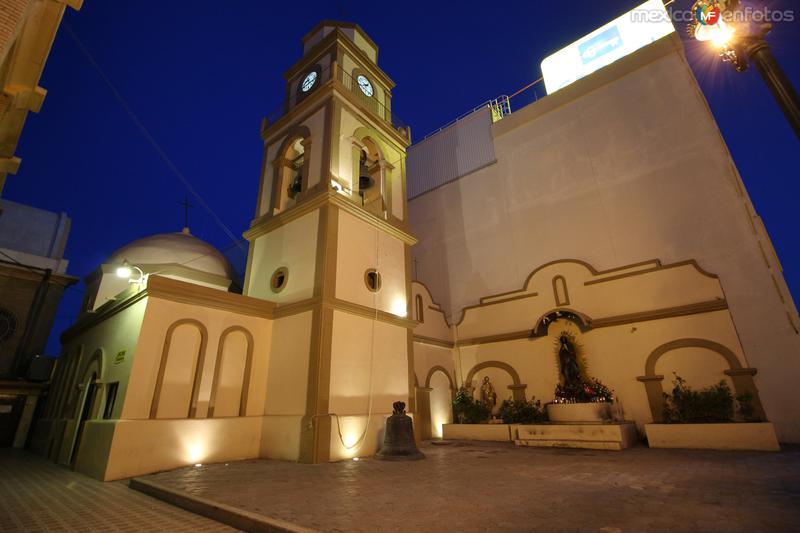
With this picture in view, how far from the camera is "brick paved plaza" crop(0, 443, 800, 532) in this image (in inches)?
166

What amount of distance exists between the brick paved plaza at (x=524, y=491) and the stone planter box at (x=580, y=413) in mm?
2531

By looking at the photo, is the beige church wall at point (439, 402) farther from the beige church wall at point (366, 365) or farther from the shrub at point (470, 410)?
the beige church wall at point (366, 365)

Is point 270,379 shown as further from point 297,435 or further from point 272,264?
point 272,264

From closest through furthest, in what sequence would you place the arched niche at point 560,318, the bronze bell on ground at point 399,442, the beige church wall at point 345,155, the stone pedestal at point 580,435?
the bronze bell on ground at point 399,442 → the stone pedestal at point 580,435 → the beige church wall at point 345,155 → the arched niche at point 560,318

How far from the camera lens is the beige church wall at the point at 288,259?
11398 millimetres

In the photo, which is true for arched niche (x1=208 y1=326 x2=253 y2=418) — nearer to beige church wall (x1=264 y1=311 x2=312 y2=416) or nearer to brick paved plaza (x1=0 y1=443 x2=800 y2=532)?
beige church wall (x1=264 y1=311 x2=312 y2=416)

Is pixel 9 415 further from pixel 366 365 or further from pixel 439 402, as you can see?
pixel 439 402

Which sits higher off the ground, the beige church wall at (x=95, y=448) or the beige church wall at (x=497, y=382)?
the beige church wall at (x=497, y=382)

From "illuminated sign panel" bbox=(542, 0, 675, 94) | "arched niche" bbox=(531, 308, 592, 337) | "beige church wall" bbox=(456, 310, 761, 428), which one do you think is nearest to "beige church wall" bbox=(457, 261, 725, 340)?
"arched niche" bbox=(531, 308, 592, 337)

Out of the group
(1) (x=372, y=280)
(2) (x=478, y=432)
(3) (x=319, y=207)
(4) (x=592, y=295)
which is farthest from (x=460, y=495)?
(4) (x=592, y=295)

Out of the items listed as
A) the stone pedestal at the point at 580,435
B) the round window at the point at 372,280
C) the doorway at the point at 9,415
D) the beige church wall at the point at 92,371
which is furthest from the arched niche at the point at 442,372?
the doorway at the point at 9,415

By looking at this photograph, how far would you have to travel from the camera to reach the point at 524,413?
1353 centimetres

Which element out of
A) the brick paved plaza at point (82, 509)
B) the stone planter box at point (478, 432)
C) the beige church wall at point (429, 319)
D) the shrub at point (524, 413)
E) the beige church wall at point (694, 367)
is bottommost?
the brick paved plaza at point (82, 509)

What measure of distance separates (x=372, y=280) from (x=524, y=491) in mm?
7923
